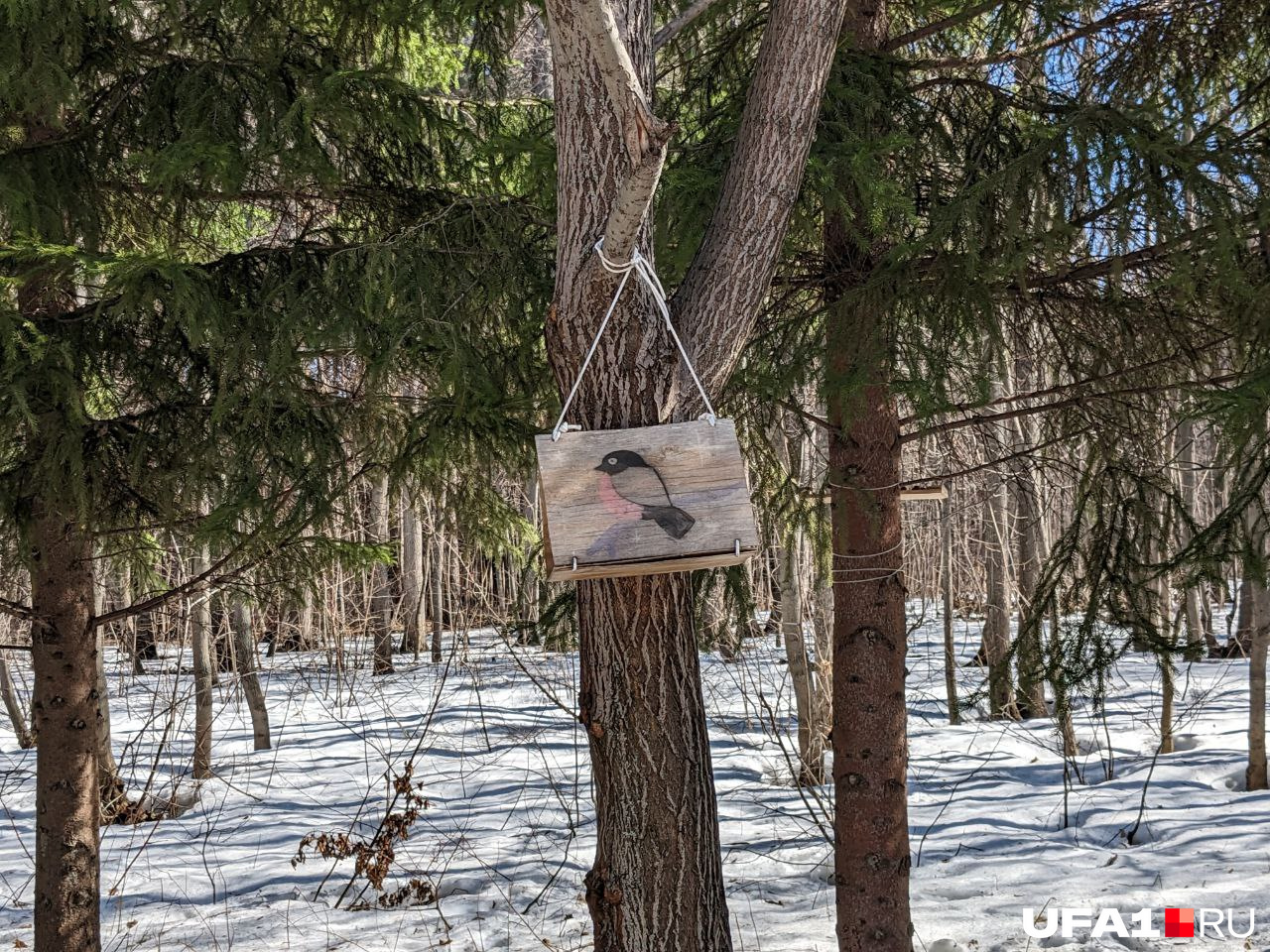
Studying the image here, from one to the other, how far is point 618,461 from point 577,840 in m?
4.97

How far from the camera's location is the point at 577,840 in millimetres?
6633

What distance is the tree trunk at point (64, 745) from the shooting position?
164 inches

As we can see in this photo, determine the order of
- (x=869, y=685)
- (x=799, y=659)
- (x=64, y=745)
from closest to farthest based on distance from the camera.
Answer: (x=64, y=745) < (x=869, y=685) < (x=799, y=659)

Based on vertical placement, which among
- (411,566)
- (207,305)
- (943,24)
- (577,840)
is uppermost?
(943,24)

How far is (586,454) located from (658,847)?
1.16 metres

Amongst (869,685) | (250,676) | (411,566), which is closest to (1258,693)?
(869,685)

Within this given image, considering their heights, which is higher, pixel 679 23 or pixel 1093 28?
pixel 1093 28

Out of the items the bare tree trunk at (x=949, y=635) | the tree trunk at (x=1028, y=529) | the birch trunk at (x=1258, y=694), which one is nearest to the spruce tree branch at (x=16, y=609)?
the tree trunk at (x=1028, y=529)

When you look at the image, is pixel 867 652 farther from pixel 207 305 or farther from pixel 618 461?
pixel 207 305

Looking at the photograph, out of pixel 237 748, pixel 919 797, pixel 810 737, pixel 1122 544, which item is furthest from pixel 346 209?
pixel 237 748

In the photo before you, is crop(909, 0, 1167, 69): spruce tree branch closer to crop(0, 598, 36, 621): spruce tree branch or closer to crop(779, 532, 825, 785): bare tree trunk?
crop(779, 532, 825, 785): bare tree trunk

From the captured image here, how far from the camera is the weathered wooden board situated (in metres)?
2.19

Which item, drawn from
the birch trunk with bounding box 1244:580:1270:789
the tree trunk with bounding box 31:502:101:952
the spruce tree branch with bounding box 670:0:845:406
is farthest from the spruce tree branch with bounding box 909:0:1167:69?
the birch trunk with bounding box 1244:580:1270:789

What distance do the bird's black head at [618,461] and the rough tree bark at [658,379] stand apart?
1.34ft
